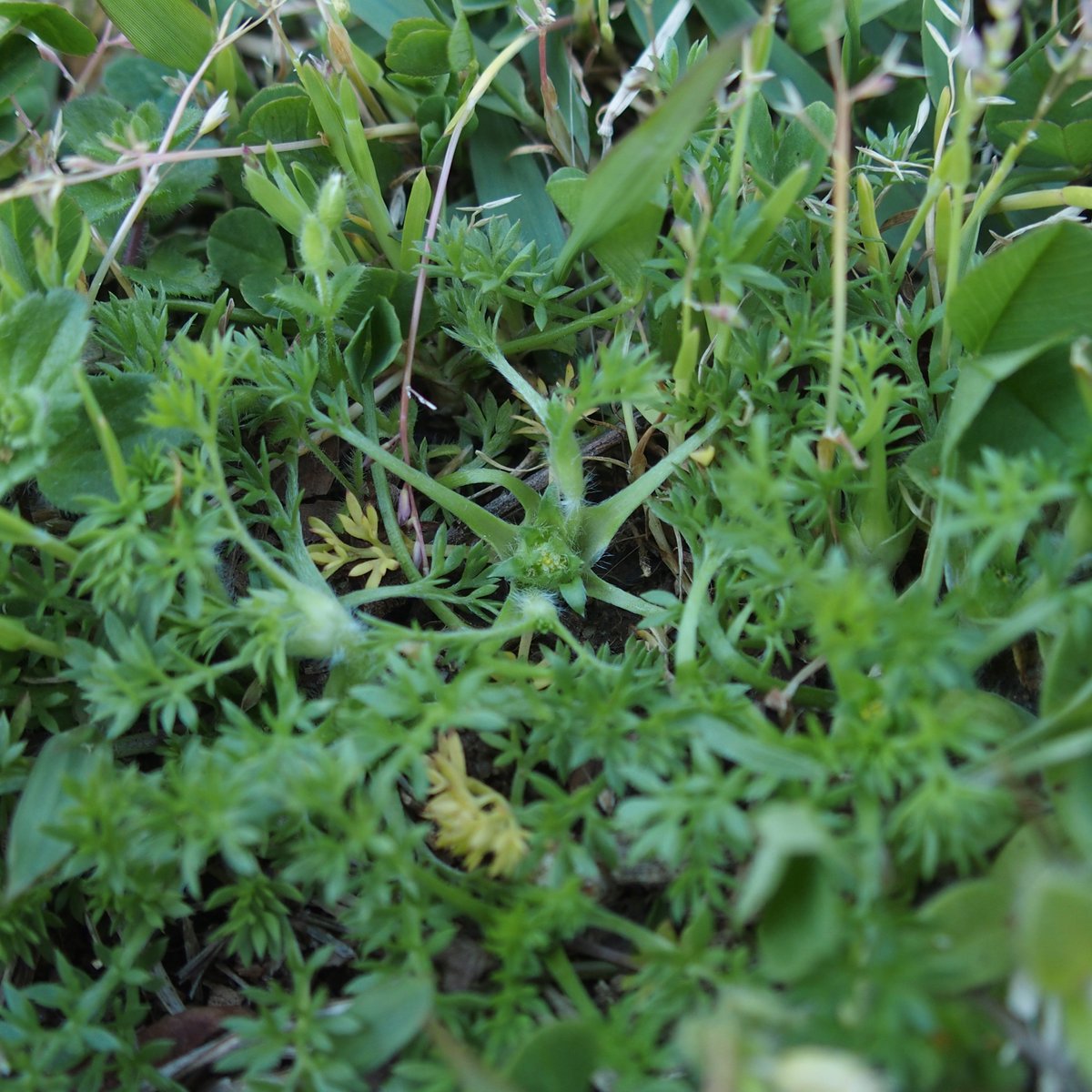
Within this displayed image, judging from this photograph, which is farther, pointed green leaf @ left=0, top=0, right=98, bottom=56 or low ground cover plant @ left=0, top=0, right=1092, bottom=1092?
pointed green leaf @ left=0, top=0, right=98, bottom=56

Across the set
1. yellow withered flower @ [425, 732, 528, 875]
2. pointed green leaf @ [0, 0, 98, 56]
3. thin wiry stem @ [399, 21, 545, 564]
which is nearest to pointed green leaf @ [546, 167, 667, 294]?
thin wiry stem @ [399, 21, 545, 564]

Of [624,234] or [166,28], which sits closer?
[624,234]

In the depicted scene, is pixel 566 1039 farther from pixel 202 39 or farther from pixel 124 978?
pixel 202 39

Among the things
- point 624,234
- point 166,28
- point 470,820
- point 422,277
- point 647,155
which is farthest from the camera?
point 166,28

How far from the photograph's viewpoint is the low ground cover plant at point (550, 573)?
99 centimetres

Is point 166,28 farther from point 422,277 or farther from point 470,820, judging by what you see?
point 470,820

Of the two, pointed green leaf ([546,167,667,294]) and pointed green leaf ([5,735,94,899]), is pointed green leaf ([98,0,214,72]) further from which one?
pointed green leaf ([5,735,94,899])

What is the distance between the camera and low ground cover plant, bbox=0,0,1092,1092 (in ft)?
3.24

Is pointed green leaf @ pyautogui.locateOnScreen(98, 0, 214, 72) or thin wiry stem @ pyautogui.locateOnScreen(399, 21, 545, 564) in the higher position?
pointed green leaf @ pyautogui.locateOnScreen(98, 0, 214, 72)

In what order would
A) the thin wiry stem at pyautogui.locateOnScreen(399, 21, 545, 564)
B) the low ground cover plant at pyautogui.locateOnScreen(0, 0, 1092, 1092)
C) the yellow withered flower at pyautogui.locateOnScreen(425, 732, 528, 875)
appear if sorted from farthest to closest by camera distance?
1. the thin wiry stem at pyautogui.locateOnScreen(399, 21, 545, 564)
2. the yellow withered flower at pyautogui.locateOnScreen(425, 732, 528, 875)
3. the low ground cover plant at pyautogui.locateOnScreen(0, 0, 1092, 1092)

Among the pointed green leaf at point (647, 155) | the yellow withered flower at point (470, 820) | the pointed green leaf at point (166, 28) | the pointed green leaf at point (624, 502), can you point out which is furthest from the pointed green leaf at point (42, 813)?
the pointed green leaf at point (166, 28)

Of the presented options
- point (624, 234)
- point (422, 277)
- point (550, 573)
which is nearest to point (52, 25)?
point (422, 277)

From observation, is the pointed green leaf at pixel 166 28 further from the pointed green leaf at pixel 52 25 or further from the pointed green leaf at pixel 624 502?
the pointed green leaf at pixel 624 502

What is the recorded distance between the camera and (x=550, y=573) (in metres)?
1.41
